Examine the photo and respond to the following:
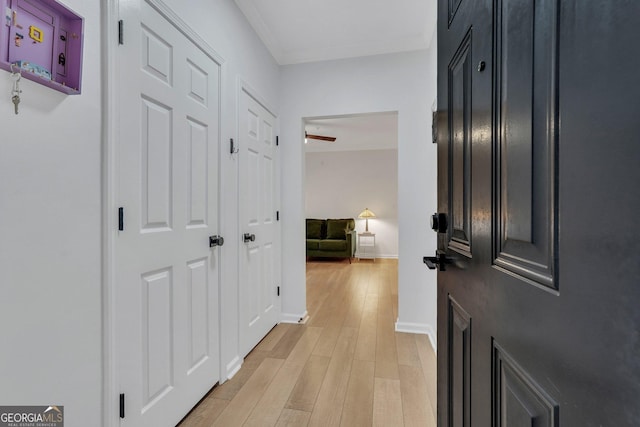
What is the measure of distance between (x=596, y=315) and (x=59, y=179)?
1.31 m

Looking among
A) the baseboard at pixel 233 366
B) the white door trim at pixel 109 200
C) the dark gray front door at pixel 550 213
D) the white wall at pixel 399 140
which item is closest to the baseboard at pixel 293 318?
the white wall at pixel 399 140

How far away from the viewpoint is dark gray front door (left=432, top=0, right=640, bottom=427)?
0.31 m

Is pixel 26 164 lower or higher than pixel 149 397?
higher

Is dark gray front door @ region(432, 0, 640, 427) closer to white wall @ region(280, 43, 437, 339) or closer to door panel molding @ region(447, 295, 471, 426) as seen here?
door panel molding @ region(447, 295, 471, 426)

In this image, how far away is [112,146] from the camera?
111cm

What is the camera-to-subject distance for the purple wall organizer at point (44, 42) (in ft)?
2.65

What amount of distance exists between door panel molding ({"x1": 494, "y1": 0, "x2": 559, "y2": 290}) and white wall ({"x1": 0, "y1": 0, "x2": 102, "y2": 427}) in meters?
1.23

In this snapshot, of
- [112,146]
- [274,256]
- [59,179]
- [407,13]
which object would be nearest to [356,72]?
[407,13]

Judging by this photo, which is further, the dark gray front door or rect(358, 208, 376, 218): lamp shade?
rect(358, 208, 376, 218): lamp shade

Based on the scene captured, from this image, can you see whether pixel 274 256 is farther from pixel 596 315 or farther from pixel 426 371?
pixel 596 315

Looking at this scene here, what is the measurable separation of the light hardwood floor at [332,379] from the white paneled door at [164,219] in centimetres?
24

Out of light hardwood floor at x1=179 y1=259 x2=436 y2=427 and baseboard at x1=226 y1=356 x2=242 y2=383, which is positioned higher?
baseboard at x1=226 y1=356 x2=242 y2=383

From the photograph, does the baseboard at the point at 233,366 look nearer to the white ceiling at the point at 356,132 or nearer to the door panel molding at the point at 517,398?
the door panel molding at the point at 517,398

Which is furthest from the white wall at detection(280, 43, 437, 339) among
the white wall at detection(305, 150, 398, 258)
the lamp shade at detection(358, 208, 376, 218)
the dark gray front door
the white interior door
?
the white wall at detection(305, 150, 398, 258)
